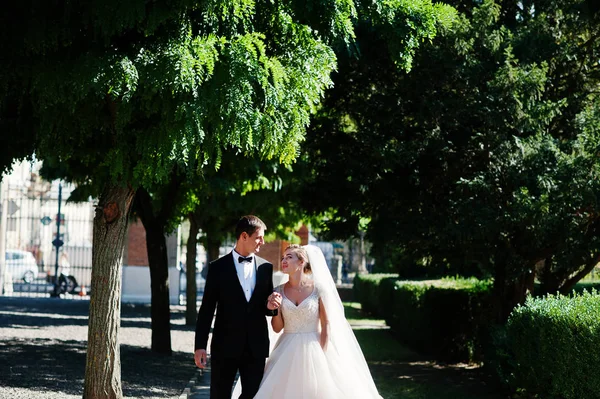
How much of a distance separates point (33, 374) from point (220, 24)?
6414 mm

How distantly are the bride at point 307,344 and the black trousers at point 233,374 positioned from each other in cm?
20

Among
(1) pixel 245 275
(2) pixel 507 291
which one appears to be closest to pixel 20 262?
(2) pixel 507 291

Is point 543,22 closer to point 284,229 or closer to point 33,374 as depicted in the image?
point 33,374

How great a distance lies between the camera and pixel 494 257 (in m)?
15.0

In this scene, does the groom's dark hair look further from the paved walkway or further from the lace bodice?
the paved walkway

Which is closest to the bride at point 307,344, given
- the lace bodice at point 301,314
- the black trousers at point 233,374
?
the lace bodice at point 301,314

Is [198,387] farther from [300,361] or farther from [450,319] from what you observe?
[450,319]

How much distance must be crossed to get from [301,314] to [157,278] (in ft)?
29.0

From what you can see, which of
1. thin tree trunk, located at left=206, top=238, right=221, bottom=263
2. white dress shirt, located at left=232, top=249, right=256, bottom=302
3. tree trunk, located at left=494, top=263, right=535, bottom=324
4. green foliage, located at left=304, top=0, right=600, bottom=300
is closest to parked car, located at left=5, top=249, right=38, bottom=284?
thin tree trunk, located at left=206, top=238, right=221, bottom=263

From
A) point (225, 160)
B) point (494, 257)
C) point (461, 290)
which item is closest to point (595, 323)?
point (494, 257)

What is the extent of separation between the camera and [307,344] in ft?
27.3

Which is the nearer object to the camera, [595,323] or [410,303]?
[595,323]

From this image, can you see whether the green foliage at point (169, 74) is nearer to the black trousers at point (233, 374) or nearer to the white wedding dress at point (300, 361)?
the white wedding dress at point (300, 361)

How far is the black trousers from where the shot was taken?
7645mm
